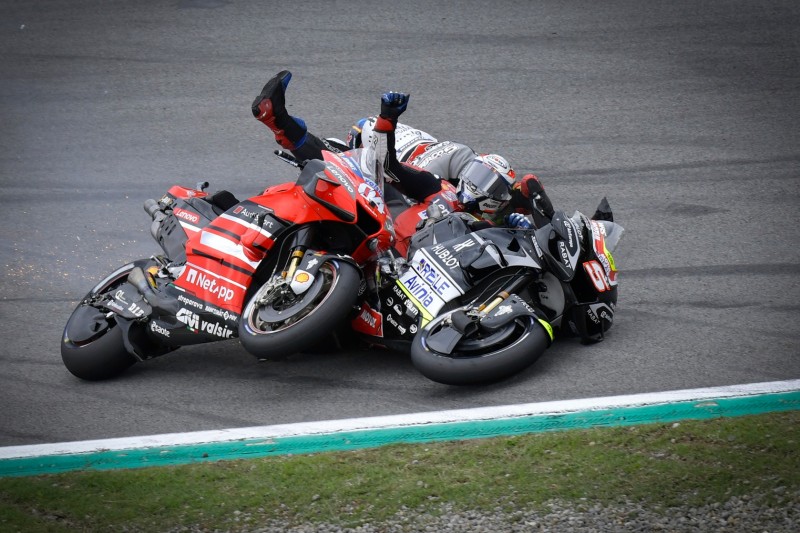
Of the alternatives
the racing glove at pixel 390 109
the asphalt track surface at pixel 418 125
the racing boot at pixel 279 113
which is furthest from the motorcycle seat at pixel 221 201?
the racing glove at pixel 390 109

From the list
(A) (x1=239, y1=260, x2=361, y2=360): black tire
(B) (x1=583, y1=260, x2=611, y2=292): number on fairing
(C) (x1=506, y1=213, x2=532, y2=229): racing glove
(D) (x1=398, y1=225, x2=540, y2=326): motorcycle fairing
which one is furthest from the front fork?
(B) (x1=583, y1=260, x2=611, y2=292): number on fairing

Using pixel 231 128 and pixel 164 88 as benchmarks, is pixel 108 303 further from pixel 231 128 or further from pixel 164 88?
pixel 164 88

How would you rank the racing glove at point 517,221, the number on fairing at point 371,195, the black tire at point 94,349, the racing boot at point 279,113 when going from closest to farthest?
the black tire at point 94,349 → the number on fairing at point 371,195 → the racing glove at point 517,221 → the racing boot at point 279,113

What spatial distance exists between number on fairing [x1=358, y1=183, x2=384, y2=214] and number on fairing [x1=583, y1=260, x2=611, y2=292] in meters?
1.39

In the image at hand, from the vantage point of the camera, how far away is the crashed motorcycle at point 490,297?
6699 millimetres

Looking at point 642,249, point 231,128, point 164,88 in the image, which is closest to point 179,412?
point 642,249

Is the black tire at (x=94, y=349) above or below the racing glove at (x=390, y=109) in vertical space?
below

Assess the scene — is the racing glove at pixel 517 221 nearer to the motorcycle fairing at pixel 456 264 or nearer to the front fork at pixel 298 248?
the motorcycle fairing at pixel 456 264

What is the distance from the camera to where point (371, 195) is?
7434mm

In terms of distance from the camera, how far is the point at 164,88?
12352mm

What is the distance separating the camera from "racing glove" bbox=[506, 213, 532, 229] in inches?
311

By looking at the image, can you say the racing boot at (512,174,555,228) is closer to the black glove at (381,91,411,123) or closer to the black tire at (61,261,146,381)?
the black glove at (381,91,411,123)

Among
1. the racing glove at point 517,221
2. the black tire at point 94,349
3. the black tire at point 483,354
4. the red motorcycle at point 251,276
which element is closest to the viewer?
the black tire at point 483,354

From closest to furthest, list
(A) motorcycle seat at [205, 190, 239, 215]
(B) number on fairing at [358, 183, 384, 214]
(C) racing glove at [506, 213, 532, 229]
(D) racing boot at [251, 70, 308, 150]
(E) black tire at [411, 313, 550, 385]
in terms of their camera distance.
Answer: (E) black tire at [411, 313, 550, 385] < (B) number on fairing at [358, 183, 384, 214] < (C) racing glove at [506, 213, 532, 229] < (D) racing boot at [251, 70, 308, 150] < (A) motorcycle seat at [205, 190, 239, 215]
